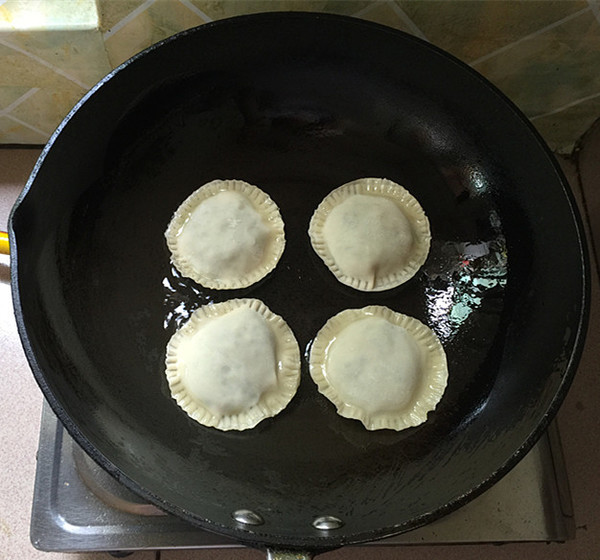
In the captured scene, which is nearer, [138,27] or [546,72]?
[138,27]

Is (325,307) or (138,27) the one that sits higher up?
(138,27)

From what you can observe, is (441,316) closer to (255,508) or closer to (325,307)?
(325,307)

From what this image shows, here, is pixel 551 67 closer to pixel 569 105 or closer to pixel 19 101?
pixel 569 105

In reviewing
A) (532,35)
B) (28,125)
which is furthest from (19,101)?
(532,35)

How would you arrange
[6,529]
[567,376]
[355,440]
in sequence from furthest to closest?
[6,529]
[355,440]
[567,376]

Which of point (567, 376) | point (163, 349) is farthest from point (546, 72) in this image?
point (163, 349)

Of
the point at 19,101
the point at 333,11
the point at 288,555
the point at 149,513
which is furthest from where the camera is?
the point at 19,101
